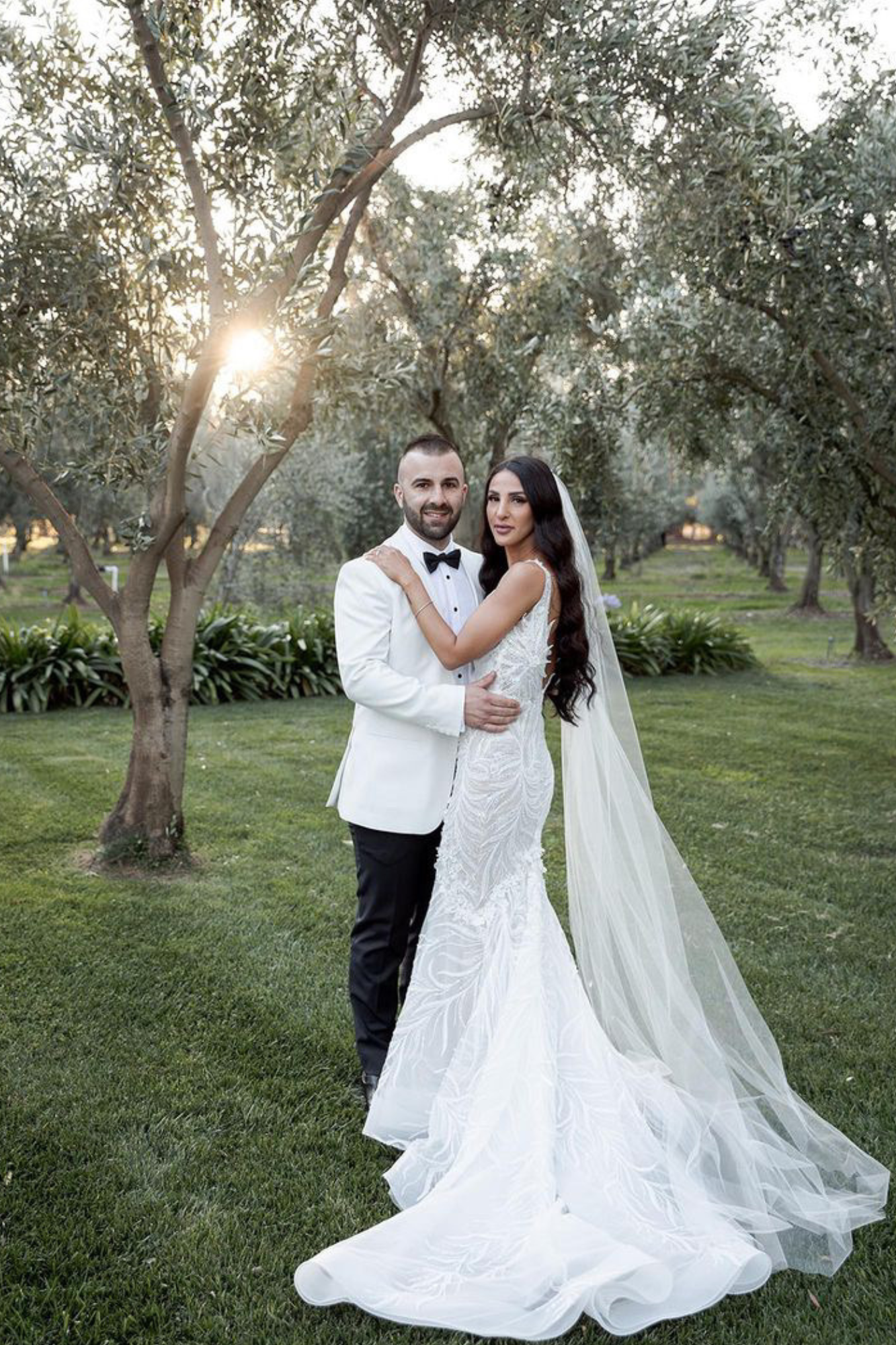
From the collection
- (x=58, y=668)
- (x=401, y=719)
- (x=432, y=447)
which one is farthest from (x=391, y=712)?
(x=58, y=668)

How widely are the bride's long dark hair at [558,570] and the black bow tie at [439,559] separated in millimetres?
102

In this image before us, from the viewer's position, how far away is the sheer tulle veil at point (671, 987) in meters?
3.72

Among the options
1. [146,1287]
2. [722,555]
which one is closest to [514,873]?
[146,1287]

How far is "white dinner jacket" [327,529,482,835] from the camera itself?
3980 mm

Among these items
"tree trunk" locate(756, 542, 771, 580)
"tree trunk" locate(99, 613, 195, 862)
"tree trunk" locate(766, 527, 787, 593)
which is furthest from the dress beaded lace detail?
"tree trunk" locate(756, 542, 771, 580)

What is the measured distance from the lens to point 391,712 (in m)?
4.00

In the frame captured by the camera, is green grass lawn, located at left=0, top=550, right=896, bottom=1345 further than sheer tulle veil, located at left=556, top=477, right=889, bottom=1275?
No

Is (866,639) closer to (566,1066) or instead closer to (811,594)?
(811,594)

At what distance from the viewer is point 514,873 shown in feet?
13.4

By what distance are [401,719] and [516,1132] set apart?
1392 millimetres

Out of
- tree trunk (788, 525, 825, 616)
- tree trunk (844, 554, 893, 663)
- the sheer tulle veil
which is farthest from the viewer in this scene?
tree trunk (788, 525, 825, 616)

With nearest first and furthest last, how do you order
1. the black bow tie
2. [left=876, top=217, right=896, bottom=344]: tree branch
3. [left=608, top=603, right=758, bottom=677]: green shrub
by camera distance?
the black bow tie → [left=876, top=217, right=896, bottom=344]: tree branch → [left=608, top=603, right=758, bottom=677]: green shrub

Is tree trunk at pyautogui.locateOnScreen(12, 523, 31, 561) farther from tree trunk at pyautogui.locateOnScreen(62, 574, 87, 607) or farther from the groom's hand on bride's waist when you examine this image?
the groom's hand on bride's waist

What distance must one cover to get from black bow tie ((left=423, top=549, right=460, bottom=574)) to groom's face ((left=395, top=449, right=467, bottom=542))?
2.1 inches
